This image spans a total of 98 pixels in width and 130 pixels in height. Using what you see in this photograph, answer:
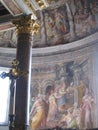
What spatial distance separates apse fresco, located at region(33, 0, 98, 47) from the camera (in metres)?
15.0

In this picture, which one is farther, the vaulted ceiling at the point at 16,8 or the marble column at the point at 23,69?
the vaulted ceiling at the point at 16,8

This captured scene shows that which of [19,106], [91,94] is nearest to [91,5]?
[91,94]

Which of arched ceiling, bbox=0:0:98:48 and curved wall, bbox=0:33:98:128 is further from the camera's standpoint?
arched ceiling, bbox=0:0:98:48

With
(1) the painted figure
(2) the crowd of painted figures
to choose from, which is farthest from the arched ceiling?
(1) the painted figure

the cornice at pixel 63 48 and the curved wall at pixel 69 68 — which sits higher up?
the cornice at pixel 63 48

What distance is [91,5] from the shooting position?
1486 centimetres

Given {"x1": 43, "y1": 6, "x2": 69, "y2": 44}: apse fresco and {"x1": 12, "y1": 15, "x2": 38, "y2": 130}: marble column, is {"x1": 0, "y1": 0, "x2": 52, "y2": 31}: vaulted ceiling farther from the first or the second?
{"x1": 43, "y1": 6, "x2": 69, "y2": 44}: apse fresco

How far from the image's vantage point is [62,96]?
50.3ft

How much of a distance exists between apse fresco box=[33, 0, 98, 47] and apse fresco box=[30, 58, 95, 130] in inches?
54.0

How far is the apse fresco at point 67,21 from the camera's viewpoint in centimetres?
1501

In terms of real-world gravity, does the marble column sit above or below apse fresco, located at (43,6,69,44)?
below

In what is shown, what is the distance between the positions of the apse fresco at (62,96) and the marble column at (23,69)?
543cm

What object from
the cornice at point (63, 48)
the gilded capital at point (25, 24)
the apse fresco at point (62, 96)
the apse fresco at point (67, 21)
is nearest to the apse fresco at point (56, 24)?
the apse fresco at point (67, 21)

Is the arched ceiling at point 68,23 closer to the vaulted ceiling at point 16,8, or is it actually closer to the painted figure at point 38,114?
the painted figure at point 38,114
